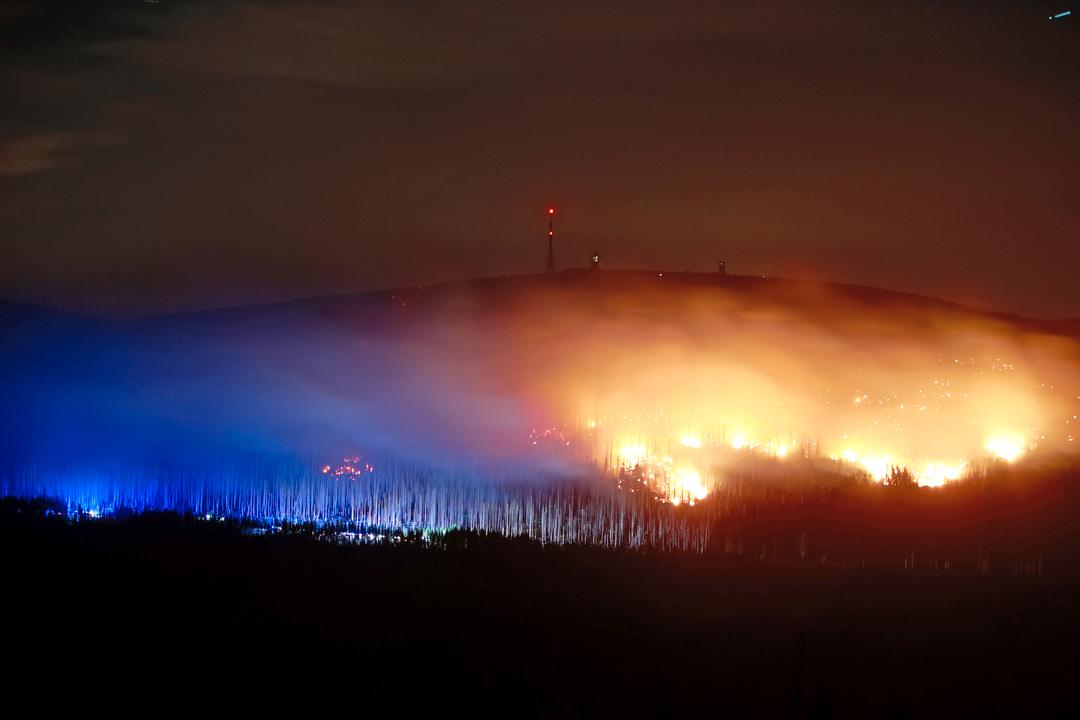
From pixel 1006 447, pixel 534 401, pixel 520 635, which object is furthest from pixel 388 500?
pixel 1006 447

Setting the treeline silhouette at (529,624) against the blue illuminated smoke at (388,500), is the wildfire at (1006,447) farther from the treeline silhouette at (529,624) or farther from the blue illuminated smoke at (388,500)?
the blue illuminated smoke at (388,500)

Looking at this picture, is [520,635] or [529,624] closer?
[520,635]

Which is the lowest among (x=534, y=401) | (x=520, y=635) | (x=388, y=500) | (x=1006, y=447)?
(x=520, y=635)

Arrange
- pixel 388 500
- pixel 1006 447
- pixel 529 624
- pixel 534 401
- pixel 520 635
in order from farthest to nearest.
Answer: pixel 534 401
pixel 1006 447
pixel 388 500
pixel 529 624
pixel 520 635

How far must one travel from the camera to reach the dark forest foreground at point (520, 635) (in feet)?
30.8

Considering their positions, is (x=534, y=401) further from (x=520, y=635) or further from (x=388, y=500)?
(x=520, y=635)

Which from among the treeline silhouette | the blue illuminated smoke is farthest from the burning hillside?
the treeline silhouette

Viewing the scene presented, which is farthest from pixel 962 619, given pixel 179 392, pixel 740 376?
pixel 179 392

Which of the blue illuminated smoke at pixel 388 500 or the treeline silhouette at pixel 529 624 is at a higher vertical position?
the blue illuminated smoke at pixel 388 500

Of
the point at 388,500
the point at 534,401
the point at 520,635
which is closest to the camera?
the point at 520,635

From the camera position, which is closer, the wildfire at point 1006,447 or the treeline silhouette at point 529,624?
the treeline silhouette at point 529,624

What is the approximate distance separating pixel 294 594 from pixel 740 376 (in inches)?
767

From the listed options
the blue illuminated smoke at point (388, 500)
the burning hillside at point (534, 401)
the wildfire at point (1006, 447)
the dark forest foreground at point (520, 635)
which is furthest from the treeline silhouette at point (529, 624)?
the wildfire at point (1006, 447)

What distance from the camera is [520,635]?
35.1 ft
